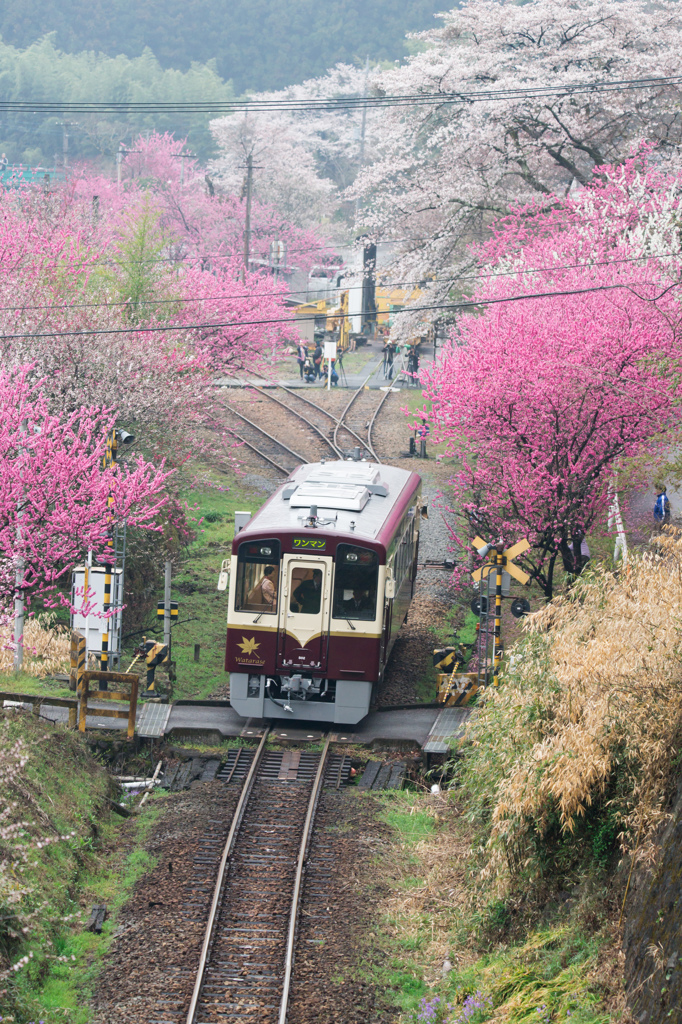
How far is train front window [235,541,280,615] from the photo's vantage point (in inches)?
565

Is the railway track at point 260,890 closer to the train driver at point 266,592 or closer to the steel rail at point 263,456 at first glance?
the train driver at point 266,592

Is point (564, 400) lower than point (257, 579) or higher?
higher

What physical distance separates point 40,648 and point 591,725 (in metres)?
10.2

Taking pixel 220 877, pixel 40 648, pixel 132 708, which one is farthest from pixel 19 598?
pixel 220 877

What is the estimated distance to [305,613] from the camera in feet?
47.0

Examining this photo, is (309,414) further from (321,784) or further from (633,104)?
(321,784)

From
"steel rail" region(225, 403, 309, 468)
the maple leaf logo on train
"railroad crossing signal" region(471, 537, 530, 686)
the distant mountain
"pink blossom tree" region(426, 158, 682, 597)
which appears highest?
the distant mountain

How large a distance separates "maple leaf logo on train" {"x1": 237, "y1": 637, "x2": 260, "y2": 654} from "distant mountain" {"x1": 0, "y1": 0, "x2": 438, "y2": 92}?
296ft

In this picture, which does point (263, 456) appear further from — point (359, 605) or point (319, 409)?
point (359, 605)

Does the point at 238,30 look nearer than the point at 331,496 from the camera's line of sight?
No

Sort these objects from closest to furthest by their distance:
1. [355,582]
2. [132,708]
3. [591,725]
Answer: [591,725] → [132,708] → [355,582]

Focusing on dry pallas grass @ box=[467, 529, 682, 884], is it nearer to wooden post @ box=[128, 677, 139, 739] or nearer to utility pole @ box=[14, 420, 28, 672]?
wooden post @ box=[128, 677, 139, 739]

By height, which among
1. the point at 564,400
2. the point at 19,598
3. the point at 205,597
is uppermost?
the point at 564,400

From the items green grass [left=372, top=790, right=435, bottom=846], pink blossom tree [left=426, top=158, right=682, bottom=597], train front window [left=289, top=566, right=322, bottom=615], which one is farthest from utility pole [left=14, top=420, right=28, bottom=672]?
pink blossom tree [left=426, top=158, right=682, bottom=597]
